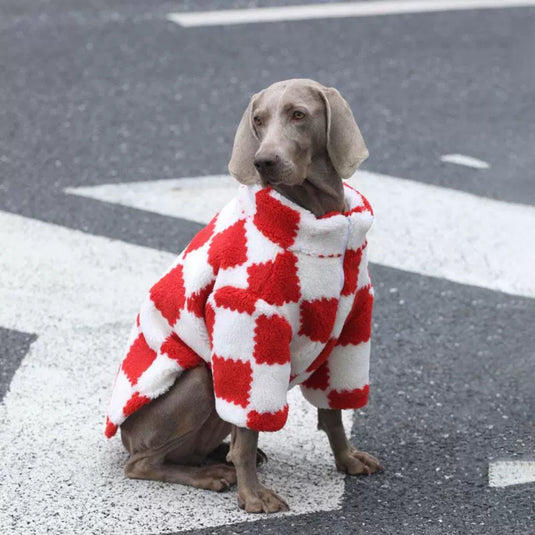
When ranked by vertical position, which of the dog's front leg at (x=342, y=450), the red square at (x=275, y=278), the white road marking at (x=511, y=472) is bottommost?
the white road marking at (x=511, y=472)

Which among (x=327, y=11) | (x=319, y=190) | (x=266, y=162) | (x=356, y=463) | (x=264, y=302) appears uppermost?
(x=266, y=162)

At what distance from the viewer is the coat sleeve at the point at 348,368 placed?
378 cm

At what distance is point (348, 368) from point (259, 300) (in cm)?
53

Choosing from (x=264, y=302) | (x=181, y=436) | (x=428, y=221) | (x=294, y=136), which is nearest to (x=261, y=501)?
(x=181, y=436)

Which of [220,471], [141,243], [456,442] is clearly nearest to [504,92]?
[141,243]

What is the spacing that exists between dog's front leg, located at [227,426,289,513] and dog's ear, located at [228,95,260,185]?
0.80 m

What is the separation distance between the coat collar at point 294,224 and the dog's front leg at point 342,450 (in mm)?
670

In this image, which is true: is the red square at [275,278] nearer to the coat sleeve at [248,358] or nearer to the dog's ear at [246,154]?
the coat sleeve at [248,358]

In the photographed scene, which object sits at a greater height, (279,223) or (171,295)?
(279,223)

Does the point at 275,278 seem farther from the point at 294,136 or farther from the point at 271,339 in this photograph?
the point at 294,136

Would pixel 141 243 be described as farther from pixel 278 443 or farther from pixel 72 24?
pixel 72 24

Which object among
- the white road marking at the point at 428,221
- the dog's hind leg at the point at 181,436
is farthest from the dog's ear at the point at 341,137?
the white road marking at the point at 428,221

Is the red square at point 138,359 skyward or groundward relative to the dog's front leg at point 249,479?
skyward

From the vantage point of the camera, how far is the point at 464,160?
264 inches
